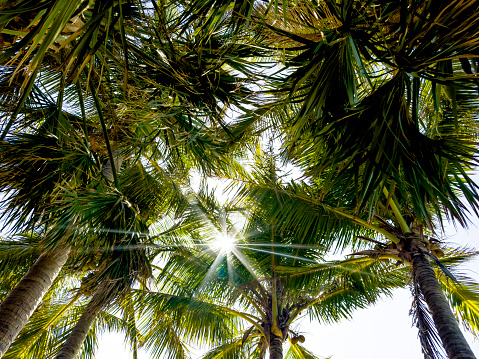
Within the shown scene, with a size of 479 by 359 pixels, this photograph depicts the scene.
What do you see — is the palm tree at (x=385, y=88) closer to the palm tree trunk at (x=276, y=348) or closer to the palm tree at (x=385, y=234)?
the palm tree at (x=385, y=234)

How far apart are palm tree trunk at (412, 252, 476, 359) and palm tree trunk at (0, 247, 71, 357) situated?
3.86 m

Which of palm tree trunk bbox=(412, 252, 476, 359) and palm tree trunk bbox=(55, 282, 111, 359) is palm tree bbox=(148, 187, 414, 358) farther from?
palm tree trunk bbox=(412, 252, 476, 359)

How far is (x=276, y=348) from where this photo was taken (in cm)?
541

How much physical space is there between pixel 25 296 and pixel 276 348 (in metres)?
4.01

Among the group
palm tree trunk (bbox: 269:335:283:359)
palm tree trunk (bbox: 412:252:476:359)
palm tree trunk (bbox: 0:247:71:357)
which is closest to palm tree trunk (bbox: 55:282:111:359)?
palm tree trunk (bbox: 0:247:71:357)

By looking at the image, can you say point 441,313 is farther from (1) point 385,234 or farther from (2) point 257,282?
(2) point 257,282

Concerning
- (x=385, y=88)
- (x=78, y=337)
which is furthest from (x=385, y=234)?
(x=78, y=337)

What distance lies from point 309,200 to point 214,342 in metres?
3.56

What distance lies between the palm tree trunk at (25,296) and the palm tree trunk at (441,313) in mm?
3863

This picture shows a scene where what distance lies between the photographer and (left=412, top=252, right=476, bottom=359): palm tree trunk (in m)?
2.86

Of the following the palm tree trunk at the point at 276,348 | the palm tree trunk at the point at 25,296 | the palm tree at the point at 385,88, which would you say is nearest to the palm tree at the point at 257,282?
the palm tree trunk at the point at 276,348

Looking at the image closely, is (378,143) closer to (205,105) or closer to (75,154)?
(205,105)

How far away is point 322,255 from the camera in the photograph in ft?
19.0

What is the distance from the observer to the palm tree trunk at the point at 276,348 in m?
5.28
